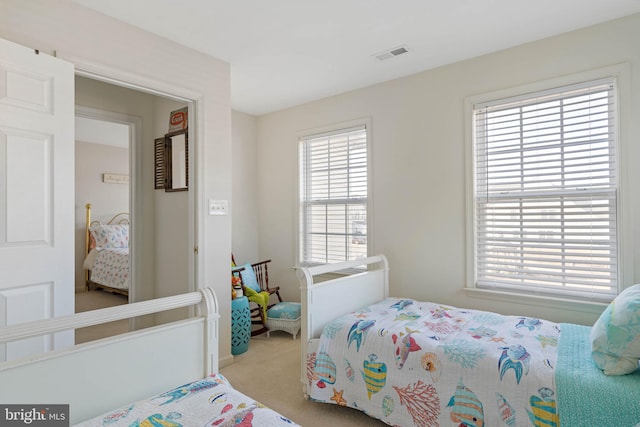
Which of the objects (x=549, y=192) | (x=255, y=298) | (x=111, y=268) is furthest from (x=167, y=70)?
(x=111, y=268)

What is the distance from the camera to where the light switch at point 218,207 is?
9.39ft

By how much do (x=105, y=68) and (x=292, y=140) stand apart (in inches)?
84.8

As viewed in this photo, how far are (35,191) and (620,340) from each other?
9.24ft

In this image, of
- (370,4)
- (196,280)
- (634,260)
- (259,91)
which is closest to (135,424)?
(196,280)

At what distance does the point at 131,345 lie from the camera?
1.36 metres

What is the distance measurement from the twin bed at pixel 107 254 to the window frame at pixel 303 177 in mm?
2447

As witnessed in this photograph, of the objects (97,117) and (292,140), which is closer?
(97,117)

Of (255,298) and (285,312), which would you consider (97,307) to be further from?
(285,312)

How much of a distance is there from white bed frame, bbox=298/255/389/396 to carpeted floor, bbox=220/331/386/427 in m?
0.15

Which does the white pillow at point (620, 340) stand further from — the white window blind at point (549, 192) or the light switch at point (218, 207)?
the light switch at point (218, 207)

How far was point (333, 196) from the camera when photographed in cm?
387

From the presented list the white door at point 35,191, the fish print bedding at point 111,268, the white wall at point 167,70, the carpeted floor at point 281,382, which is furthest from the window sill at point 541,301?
the fish print bedding at point 111,268

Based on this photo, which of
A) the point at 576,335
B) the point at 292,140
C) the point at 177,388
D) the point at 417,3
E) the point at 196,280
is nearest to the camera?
the point at 177,388

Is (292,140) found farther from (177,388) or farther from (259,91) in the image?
(177,388)
